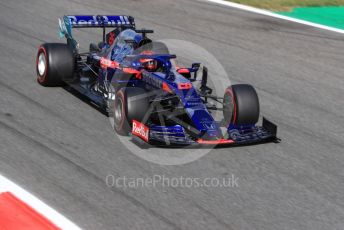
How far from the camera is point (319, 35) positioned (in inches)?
615

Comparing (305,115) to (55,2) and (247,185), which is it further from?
(55,2)

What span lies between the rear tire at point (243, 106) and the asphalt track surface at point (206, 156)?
409mm

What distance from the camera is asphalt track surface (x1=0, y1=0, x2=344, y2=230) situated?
686 centimetres

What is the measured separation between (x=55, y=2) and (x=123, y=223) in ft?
37.5

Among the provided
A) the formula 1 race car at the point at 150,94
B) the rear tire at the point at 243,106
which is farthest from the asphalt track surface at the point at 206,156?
the rear tire at the point at 243,106

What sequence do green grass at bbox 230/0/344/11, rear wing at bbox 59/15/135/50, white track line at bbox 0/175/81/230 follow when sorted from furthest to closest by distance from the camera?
green grass at bbox 230/0/344/11 < rear wing at bbox 59/15/135/50 < white track line at bbox 0/175/81/230

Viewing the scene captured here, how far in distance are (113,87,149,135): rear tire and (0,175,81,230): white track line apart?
1.87 metres

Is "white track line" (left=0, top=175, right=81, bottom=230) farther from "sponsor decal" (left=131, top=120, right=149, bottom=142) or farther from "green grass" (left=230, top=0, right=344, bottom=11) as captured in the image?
"green grass" (left=230, top=0, right=344, bottom=11)

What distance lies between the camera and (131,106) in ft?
28.0

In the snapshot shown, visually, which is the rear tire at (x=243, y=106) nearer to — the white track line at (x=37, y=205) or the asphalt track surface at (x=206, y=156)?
the asphalt track surface at (x=206, y=156)

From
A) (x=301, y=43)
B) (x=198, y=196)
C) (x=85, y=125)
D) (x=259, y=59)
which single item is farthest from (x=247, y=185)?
(x=301, y=43)

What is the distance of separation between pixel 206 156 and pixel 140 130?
894 mm

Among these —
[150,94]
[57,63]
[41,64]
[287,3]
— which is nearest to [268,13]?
[287,3]

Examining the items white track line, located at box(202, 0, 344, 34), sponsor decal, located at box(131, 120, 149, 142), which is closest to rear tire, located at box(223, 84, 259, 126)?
sponsor decal, located at box(131, 120, 149, 142)
